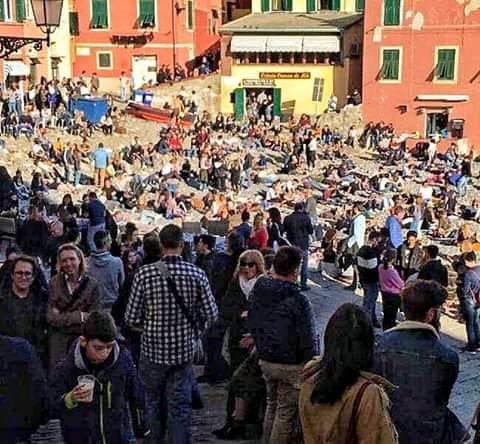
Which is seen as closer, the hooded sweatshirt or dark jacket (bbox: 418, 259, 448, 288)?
the hooded sweatshirt

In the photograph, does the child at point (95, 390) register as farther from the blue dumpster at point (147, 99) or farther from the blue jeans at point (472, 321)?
the blue dumpster at point (147, 99)

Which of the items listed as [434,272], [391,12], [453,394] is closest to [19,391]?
[453,394]

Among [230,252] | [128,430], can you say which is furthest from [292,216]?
[128,430]

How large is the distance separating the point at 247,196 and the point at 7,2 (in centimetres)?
1244

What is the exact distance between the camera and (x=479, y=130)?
36750 mm

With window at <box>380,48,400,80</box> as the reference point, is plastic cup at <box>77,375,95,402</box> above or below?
below

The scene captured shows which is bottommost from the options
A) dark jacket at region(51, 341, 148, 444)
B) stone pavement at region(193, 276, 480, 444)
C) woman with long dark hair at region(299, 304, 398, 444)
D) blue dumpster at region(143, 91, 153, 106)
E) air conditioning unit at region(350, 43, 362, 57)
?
stone pavement at region(193, 276, 480, 444)

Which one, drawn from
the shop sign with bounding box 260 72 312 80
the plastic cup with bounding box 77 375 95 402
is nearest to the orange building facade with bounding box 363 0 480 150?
the shop sign with bounding box 260 72 312 80

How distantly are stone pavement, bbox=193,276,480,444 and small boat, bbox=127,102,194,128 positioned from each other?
86.3 ft

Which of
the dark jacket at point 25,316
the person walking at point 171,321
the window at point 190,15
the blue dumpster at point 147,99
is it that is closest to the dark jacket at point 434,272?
the person walking at point 171,321

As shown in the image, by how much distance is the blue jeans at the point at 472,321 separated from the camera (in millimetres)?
9305

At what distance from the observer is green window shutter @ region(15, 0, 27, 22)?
1284 inches

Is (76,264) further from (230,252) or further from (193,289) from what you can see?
(230,252)

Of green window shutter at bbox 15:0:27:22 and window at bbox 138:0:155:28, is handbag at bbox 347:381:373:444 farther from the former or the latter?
window at bbox 138:0:155:28
